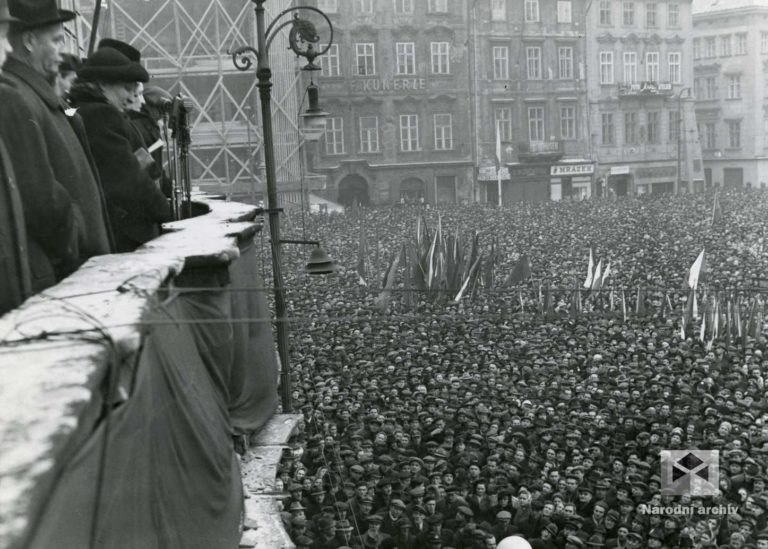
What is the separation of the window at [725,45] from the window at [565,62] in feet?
27.3

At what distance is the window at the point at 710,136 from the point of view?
43875mm

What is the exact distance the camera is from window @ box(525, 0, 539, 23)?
40.2 m

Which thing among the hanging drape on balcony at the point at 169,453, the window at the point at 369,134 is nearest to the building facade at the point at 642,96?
the window at the point at 369,134

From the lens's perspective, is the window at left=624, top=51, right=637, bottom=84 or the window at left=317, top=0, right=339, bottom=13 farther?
the window at left=624, top=51, right=637, bottom=84

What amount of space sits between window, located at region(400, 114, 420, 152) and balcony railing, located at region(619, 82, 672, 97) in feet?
34.0

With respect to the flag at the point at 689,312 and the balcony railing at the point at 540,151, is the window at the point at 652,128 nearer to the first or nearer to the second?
the balcony railing at the point at 540,151

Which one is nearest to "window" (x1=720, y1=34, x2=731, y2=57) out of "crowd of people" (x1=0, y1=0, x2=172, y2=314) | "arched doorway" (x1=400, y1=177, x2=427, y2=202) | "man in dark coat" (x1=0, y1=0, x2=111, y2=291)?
"arched doorway" (x1=400, y1=177, x2=427, y2=202)

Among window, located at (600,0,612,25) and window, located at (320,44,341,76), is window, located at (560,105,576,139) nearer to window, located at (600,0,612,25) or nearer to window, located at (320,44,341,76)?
window, located at (600,0,612,25)

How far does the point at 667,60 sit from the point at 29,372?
45.2 meters

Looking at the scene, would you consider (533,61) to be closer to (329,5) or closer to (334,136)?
(329,5)

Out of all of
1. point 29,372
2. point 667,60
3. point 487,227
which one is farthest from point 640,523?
point 667,60

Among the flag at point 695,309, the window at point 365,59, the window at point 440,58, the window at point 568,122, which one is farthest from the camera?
the window at point 568,122

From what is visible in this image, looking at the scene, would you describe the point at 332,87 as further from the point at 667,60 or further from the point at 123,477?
the point at 123,477

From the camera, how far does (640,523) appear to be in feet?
22.5
